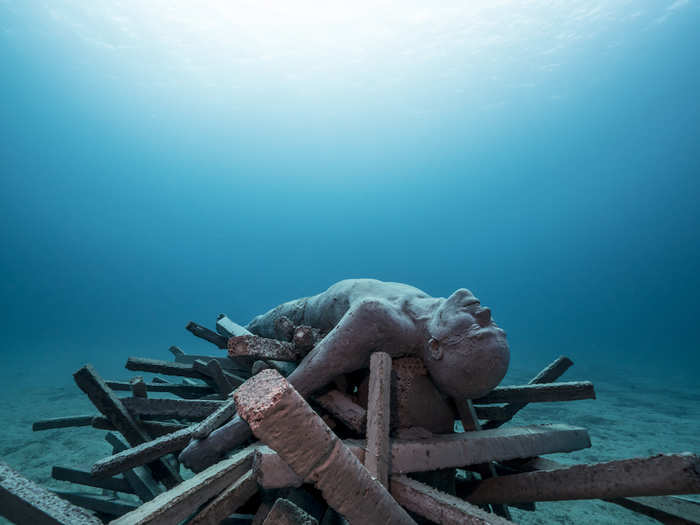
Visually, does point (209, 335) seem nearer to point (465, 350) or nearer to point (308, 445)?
point (465, 350)

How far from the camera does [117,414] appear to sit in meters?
3.07

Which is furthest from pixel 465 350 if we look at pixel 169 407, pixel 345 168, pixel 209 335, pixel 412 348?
pixel 345 168

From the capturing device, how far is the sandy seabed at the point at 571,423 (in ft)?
15.1

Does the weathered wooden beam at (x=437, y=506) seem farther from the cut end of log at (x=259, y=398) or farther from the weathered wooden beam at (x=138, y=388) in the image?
the weathered wooden beam at (x=138, y=388)

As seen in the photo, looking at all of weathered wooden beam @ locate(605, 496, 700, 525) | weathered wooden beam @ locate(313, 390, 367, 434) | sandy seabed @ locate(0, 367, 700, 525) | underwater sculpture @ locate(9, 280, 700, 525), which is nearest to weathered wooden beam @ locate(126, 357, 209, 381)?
underwater sculpture @ locate(9, 280, 700, 525)

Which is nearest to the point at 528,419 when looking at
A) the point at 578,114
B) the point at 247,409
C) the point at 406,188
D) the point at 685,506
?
the point at 685,506

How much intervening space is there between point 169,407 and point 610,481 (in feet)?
13.0

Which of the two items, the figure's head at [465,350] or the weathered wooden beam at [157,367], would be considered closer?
the figure's head at [465,350]

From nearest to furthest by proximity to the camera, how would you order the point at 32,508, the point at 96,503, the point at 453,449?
the point at 32,508, the point at 453,449, the point at 96,503

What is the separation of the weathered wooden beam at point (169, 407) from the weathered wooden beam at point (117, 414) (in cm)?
11

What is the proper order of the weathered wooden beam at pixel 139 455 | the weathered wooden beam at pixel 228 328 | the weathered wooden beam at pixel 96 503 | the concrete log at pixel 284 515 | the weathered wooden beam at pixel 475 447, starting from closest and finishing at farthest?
the concrete log at pixel 284 515 < the weathered wooden beam at pixel 475 447 < the weathered wooden beam at pixel 139 455 < the weathered wooden beam at pixel 96 503 < the weathered wooden beam at pixel 228 328

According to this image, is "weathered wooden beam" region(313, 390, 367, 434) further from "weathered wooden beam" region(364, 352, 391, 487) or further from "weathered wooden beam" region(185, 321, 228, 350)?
"weathered wooden beam" region(185, 321, 228, 350)

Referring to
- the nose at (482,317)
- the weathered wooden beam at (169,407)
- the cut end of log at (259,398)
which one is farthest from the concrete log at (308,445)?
the weathered wooden beam at (169,407)

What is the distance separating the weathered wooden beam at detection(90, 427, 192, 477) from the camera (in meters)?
2.46
